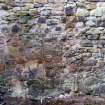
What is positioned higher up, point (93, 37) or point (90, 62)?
point (93, 37)

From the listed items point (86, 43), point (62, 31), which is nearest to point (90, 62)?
point (86, 43)

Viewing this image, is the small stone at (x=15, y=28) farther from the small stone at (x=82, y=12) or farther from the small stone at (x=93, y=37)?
the small stone at (x=93, y=37)

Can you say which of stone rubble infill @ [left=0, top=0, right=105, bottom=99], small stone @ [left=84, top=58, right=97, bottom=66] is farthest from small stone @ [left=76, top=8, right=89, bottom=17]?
small stone @ [left=84, top=58, right=97, bottom=66]

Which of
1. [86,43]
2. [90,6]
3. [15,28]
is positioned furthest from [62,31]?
[15,28]

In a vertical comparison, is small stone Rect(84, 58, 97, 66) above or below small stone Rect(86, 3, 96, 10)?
below

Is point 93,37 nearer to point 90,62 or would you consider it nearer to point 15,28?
point 90,62

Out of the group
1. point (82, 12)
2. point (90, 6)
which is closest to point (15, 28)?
point (82, 12)

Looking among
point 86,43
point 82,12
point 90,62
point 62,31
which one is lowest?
point 90,62

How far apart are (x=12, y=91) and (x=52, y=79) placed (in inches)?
23.3

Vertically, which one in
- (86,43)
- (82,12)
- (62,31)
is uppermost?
(82,12)

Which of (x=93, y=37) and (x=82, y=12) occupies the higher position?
(x=82, y=12)

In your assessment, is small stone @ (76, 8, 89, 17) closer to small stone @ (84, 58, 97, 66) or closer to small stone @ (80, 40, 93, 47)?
small stone @ (80, 40, 93, 47)

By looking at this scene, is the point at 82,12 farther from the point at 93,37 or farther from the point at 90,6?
the point at 93,37

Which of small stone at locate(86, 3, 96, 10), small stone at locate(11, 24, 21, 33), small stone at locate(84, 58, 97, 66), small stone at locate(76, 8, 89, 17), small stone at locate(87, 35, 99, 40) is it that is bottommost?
small stone at locate(84, 58, 97, 66)
